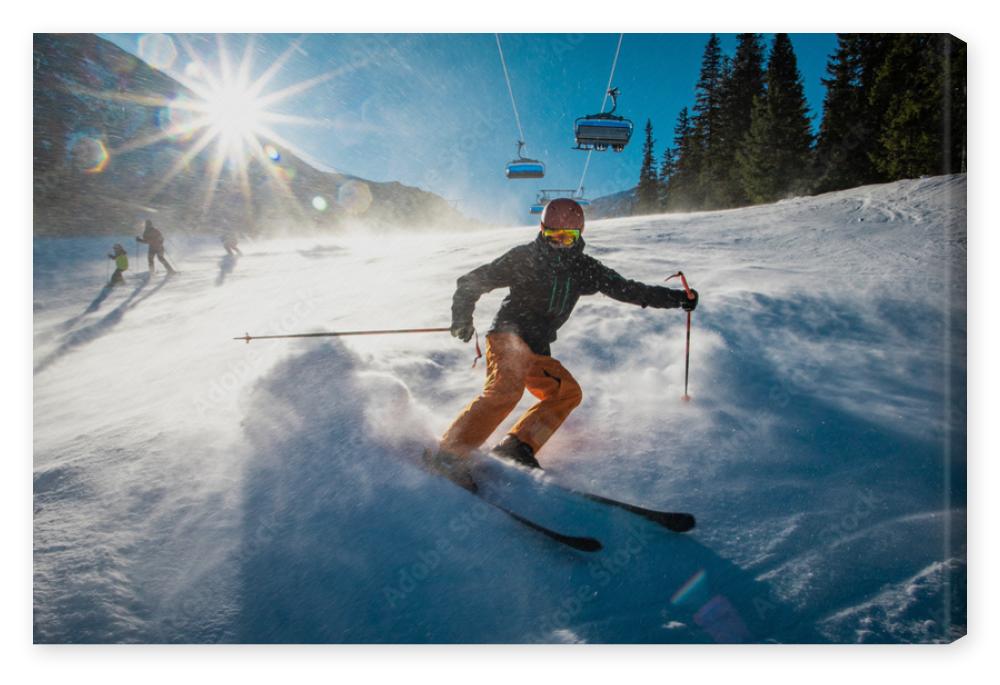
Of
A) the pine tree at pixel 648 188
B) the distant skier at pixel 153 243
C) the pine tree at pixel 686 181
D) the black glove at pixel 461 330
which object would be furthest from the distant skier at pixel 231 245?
the pine tree at pixel 648 188

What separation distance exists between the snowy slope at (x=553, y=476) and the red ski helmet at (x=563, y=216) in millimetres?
1092

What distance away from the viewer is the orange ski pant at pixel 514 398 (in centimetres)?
204

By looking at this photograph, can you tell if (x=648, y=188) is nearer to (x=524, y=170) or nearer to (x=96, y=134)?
(x=524, y=170)

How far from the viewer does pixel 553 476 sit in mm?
2041

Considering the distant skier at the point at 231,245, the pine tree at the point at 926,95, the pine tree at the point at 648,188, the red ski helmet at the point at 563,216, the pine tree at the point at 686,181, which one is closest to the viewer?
the red ski helmet at the point at 563,216

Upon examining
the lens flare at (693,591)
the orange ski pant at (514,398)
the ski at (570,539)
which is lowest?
the lens flare at (693,591)

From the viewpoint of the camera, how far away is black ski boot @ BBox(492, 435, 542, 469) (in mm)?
2051

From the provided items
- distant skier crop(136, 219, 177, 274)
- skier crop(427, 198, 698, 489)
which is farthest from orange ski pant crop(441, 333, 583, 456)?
distant skier crop(136, 219, 177, 274)

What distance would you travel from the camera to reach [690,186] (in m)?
17.9

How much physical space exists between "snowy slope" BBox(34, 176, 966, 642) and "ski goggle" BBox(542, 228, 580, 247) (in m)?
1.01

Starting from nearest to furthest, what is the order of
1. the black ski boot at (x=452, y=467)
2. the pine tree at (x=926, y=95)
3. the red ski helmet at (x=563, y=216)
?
the black ski boot at (x=452, y=467) < the red ski helmet at (x=563, y=216) < the pine tree at (x=926, y=95)

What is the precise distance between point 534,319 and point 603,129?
4.78 m

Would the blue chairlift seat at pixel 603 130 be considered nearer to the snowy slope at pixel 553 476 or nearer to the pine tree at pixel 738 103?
the pine tree at pixel 738 103

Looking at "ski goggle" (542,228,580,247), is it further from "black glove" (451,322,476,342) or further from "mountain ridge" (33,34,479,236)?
"mountain ridge" (33,34,479,236)
